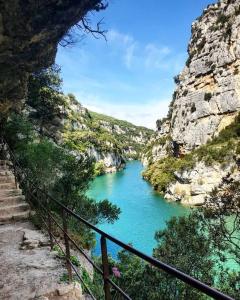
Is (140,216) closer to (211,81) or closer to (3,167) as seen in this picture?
(3,167)

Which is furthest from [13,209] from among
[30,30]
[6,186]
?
[30,30]

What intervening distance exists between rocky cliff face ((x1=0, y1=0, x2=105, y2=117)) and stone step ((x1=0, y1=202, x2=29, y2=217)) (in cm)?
557

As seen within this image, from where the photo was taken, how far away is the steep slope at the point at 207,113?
189 feet

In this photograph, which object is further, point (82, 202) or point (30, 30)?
point (82, 202)

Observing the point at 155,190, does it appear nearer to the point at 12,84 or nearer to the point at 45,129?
the point at 45,129

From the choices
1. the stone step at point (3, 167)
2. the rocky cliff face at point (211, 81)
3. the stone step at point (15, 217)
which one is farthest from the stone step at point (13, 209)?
the rocky cliff face at point (211, 81)

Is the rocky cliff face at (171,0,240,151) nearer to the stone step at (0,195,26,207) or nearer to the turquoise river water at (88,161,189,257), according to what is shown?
the turquoise river water at (88,161,189,257)

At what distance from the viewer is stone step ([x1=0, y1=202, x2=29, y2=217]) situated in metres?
10.3

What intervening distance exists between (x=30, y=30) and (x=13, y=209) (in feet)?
21.7

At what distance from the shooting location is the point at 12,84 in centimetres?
1537

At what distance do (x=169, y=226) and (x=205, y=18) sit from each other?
248 ft

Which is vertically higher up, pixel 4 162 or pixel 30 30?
pixel 30 30

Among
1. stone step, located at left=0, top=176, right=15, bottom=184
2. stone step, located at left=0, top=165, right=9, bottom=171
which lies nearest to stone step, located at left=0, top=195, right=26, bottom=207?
stone step, located at left=0, top=176, right=15, bottom=184

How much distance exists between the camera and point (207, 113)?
6969cm
